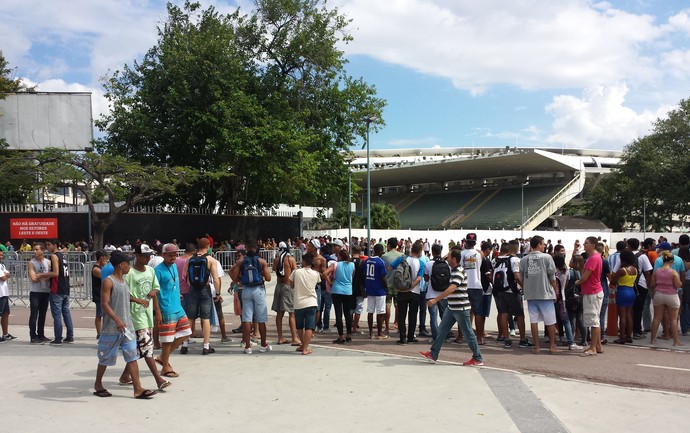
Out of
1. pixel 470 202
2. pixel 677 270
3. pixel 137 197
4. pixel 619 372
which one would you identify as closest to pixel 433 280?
pixel 619 372

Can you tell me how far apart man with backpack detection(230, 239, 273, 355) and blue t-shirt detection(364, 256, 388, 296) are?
196cm

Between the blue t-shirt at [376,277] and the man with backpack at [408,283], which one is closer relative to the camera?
the man with backpack at [408,283]

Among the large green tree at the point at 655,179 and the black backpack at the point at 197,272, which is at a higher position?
the large green tree at the point at 655,179

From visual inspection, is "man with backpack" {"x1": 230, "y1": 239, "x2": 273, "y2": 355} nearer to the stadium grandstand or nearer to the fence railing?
the fence railing

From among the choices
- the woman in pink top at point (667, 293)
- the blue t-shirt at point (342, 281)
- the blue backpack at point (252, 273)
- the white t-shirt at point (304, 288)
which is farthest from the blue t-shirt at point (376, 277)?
the woman in pink top at point (667, 293)

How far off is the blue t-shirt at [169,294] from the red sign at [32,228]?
802 inches

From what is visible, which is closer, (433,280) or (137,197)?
(433,280)

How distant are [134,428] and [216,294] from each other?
378 cm

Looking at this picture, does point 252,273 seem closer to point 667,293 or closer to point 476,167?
point 667,293

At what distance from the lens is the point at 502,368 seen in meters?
7.96

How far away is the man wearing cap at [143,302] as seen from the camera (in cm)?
654

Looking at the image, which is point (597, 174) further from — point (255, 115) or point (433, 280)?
point (433, 280)

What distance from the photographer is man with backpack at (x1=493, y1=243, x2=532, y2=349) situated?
9438 millimetres

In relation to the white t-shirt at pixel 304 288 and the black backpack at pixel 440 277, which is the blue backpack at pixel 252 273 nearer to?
the white t-shirt at pixel 304 288
